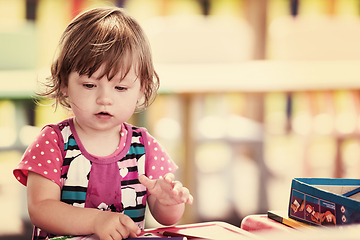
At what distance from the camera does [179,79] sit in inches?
75.2

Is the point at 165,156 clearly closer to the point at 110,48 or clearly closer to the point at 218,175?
the point at 110,48

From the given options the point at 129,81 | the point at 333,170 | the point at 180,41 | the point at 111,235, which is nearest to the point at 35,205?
the point at 111,235

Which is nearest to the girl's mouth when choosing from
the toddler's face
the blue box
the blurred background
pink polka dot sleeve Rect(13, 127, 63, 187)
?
the toddler's face

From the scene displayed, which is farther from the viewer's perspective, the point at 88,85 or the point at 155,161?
the point at 155,161

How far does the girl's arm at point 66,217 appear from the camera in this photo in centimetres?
61

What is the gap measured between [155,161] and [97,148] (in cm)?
13

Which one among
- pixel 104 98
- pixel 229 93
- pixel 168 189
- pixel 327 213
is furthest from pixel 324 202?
pixel 229 93

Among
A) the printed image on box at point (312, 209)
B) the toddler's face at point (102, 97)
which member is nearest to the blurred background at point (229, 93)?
the toddler's face at point (102, 97)

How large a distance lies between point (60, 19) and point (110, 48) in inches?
53.8

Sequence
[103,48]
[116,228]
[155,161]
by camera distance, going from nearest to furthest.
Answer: [116,228]
[103,48]
[155,161]

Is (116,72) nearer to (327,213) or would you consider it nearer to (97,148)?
(97,148)

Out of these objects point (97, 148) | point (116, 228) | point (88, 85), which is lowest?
point (116, 228)

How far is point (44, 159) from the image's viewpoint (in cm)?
73

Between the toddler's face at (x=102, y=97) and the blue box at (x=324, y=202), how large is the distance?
34 centimetres
